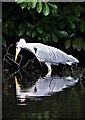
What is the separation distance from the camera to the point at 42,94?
3139 mm

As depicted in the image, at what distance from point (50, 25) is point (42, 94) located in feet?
6.08

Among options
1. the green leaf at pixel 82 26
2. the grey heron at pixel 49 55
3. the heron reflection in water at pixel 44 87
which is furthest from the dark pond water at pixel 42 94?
the green leaf at pixel 82 26

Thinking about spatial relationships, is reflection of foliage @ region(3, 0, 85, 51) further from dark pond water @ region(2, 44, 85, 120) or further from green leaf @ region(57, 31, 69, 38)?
dark pond water @ region(2, 44, 85, 120)

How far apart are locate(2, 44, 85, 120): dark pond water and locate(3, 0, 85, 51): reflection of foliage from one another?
414 mm

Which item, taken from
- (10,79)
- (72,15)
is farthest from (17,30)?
(10,79)

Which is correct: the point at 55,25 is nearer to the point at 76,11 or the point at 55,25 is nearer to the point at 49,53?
the point at 76,11

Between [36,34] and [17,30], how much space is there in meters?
Result: 0.27

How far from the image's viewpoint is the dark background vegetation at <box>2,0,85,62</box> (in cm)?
475

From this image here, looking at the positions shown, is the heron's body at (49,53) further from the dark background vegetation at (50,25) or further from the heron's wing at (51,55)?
the dark background vegetation at (50,25)

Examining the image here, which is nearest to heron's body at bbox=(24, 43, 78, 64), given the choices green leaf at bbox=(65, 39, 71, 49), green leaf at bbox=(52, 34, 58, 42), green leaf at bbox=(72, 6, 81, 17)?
green leaf at bbox=(52, 34, 58, 42)

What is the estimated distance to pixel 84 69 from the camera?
4.69 m

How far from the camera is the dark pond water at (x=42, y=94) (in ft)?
8.48

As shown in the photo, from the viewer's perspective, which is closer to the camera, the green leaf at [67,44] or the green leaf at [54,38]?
the green leaf at [54,38]

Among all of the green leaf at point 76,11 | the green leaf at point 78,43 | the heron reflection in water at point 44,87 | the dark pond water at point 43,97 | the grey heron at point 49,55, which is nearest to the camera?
the dark pond water at point 43,97
